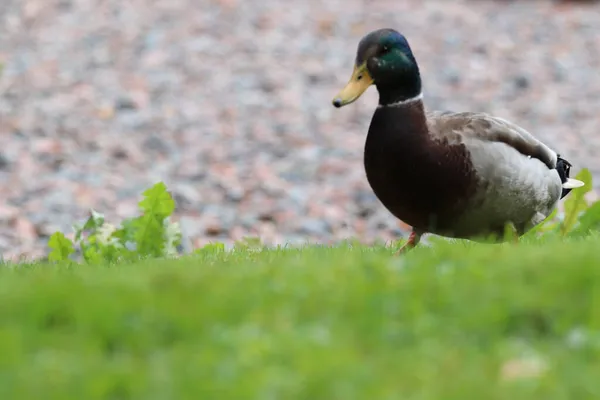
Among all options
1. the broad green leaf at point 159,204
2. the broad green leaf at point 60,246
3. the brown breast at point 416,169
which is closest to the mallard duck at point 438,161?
the brown breast at point 416,169

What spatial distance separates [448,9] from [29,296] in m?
13.1

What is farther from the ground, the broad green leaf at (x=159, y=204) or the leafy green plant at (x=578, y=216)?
the broad green leaf at (x=159, y=204)

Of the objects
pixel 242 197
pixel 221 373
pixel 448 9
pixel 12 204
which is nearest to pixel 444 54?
pixel 448 9

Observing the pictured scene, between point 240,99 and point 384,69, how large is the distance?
20.9 feet

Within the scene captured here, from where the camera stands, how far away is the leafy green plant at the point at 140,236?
660 cm

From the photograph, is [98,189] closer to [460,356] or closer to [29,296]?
[29,296]

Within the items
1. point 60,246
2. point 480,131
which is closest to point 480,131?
point 480,131

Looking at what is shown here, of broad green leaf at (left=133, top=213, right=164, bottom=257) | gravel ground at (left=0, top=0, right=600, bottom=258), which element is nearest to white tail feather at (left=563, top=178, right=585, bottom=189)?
gravel ground at (left=0, top=0, right=600, bottom=258)

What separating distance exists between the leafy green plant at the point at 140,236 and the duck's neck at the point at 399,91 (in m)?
1.40

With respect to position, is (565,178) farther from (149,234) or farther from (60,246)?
(60,246)

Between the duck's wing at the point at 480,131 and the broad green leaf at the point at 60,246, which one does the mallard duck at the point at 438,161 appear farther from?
the broad green leaf at the point at 60,246

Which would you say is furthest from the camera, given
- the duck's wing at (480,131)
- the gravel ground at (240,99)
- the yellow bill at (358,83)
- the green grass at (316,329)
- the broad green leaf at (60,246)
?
the gravel ground at (240,99)

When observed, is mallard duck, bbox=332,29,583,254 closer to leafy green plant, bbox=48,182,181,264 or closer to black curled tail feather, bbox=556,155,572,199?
black curled tail feather, bbox=556,155,572,199

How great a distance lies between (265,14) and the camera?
14.9m
